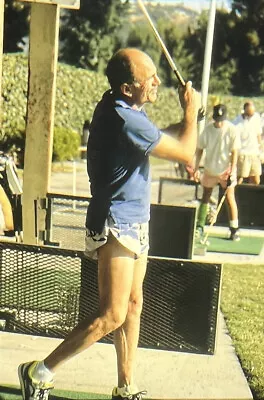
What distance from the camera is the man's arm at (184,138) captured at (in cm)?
430

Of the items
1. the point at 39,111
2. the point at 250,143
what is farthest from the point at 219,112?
the point at 39,111

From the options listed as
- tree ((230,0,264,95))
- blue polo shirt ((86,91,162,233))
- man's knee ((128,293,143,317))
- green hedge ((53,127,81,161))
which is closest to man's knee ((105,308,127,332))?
man's knee ((128,293,143,317))

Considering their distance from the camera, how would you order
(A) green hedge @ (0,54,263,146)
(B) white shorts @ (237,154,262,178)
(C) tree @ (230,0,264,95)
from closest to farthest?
(B) white shorts @ (237,154,262,178), (A) green hedge @ (0,54,263,146), (C) tree @ (230,0,264,95)

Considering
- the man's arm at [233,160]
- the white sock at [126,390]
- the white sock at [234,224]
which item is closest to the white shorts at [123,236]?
the white sock at [126,390]

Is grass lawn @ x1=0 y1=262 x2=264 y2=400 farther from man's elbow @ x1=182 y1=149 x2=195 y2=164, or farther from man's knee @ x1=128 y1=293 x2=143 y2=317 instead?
man's elbow @ x1=182 y1=149 x2=195 y2=164

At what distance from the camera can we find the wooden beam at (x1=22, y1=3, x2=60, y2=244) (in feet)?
22.6

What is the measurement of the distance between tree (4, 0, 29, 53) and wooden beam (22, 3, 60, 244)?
93.5 feet

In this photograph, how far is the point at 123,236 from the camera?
4.36 metres

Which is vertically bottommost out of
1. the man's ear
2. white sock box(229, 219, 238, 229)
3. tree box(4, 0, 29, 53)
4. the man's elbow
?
white sock box(229, 219, 238, 229)

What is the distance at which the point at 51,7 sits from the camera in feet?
22.6

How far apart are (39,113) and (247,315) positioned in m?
2.23

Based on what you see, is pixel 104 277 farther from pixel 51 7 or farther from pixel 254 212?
pixel 254 212

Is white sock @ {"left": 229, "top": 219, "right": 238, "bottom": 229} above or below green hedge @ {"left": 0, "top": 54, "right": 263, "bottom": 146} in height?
below

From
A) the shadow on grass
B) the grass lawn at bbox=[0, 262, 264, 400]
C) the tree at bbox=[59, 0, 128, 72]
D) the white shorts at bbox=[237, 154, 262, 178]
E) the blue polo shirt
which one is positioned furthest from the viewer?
the tree at bbox=[59, 0, 128, 72]
